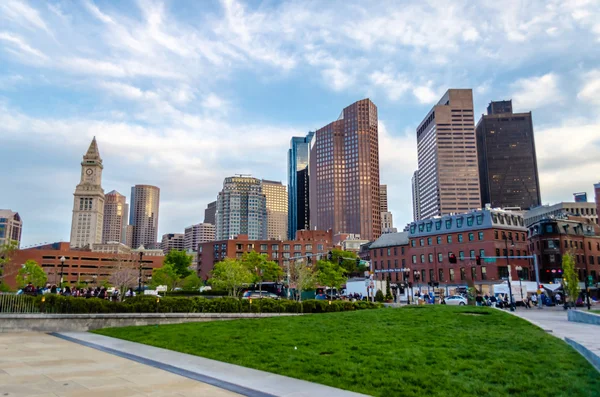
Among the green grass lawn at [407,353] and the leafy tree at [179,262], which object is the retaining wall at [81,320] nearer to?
the green grass lawn at [407,353]

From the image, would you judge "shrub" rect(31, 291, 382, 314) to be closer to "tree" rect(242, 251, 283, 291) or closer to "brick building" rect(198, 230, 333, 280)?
"tree" rect(242, 251, 283, 291)

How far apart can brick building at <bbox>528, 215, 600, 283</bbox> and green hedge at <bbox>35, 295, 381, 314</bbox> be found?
2228 inches

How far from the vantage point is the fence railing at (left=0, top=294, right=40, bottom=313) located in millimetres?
26516

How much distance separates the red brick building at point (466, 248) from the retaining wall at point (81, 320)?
154ft

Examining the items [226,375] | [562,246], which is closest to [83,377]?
[226,375]

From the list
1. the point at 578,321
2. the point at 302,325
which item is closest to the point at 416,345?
the point at 302,325

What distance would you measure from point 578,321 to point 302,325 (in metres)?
16.6

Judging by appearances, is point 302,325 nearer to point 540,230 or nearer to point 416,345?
point 416,345

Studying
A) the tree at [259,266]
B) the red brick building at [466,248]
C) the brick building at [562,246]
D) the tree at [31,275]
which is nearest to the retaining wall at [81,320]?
the red brick building at [466,248]

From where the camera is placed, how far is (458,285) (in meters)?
79.8

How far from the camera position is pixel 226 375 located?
12570 mm

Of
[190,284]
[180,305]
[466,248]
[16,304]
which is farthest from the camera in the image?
[190,284]

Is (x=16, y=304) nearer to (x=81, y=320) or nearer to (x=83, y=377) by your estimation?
(x=81, y=320)

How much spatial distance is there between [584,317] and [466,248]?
186ft
